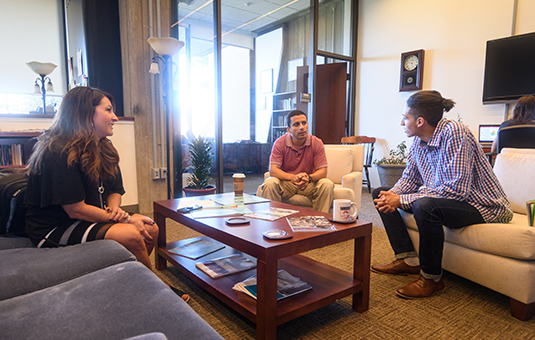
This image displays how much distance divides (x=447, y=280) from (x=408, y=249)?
10.6 inches

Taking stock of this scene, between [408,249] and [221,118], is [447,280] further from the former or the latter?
[221,118]

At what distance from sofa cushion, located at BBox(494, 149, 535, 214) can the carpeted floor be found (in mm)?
600

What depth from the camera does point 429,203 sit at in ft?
5.35

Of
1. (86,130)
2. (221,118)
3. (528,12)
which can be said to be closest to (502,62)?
(528,12)

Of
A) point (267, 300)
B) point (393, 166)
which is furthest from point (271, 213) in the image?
point (393, 166)

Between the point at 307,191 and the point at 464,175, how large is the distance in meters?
1.28

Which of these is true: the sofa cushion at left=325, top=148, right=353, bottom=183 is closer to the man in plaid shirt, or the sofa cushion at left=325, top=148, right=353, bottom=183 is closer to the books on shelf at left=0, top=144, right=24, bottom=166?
the man in plaid shirt

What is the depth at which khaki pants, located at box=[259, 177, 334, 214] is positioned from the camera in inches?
101

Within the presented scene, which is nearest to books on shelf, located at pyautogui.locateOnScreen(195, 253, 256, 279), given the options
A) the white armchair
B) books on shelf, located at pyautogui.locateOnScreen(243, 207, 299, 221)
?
books on shelf, located at pyautogui.locateOnScreen(243, 207, 299, 221)

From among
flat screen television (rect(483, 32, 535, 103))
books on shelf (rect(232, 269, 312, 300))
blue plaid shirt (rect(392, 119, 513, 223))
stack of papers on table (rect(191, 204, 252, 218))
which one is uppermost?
flat screen television (rect(483, 32, 535, 103))

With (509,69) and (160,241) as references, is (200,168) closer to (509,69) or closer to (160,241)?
(160,241)

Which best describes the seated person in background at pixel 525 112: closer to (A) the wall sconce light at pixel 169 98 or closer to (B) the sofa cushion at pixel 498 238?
(B) the sofa cushion at pixel 498 238

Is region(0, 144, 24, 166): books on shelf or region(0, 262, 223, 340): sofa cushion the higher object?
region(0, 144, 24, 166): books on shelf

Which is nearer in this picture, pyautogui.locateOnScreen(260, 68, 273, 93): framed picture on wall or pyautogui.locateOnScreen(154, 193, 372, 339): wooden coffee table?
pyautogui.locateOnScreen(154, 193, 372, 339): wooden coffee table
